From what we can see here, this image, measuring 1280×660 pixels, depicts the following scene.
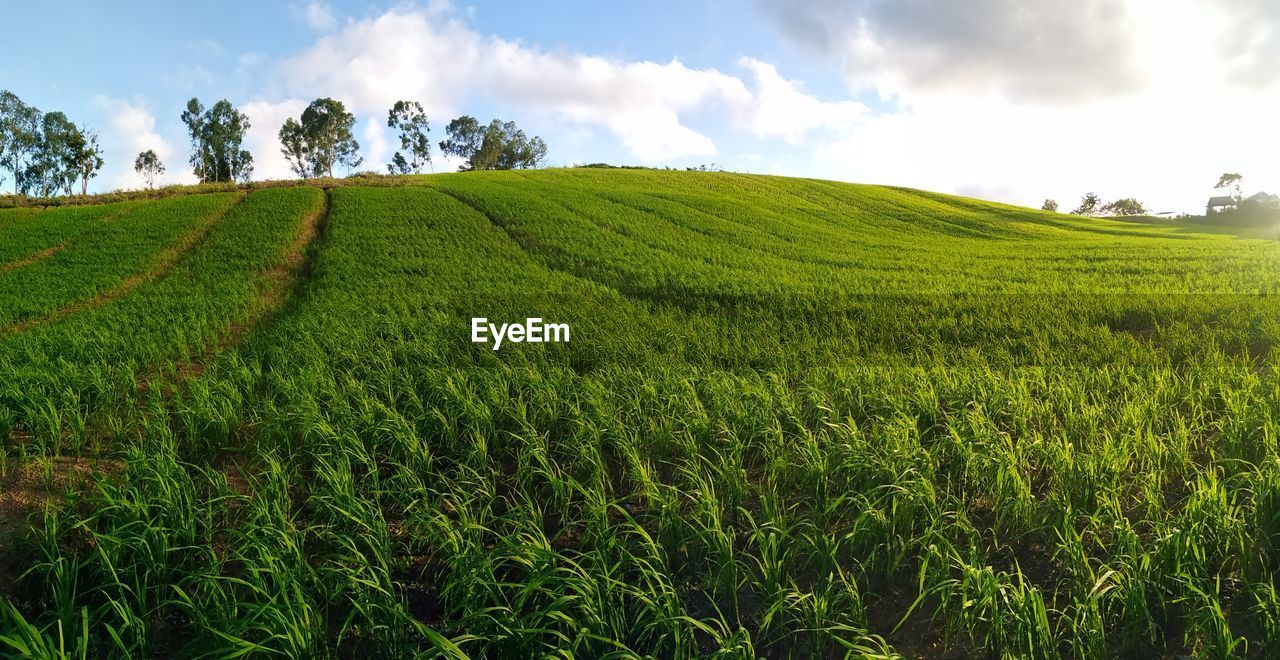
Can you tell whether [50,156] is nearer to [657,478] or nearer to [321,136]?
[321,136]

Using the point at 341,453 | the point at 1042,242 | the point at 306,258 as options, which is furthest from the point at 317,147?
the point at 341,453

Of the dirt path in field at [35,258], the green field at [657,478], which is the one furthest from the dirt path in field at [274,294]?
the dirt path in field at [35,258]

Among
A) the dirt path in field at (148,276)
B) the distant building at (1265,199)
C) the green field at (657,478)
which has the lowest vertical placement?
the green field at (657,478)

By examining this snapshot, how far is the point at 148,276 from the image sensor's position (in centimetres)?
2081

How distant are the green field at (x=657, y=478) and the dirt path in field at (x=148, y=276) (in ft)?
1.73

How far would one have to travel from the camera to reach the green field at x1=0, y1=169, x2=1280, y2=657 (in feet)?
11.0

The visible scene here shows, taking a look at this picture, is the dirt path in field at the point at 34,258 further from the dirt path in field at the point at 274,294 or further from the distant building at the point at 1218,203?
the distant building at the point at 1218,203

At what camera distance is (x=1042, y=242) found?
94.6 ft

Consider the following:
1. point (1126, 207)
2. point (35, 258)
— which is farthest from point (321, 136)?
point (1126, 207)

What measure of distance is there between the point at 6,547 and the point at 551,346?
292 inches

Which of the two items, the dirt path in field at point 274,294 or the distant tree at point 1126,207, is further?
the distant tree at point 1126,207

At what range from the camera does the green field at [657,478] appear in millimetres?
3361

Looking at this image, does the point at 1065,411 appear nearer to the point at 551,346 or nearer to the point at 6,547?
the point at 551,346

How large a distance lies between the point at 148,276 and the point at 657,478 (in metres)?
23.7
